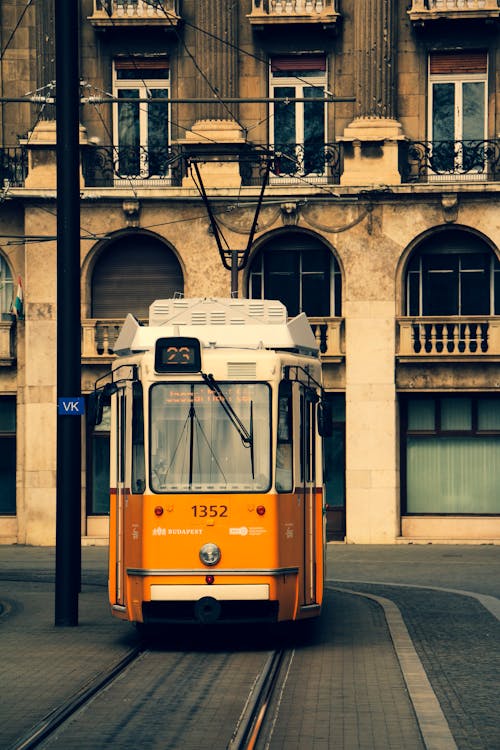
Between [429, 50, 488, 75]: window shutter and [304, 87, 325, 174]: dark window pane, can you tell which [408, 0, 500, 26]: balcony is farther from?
[304, 87, 325, 174]: dark window pane

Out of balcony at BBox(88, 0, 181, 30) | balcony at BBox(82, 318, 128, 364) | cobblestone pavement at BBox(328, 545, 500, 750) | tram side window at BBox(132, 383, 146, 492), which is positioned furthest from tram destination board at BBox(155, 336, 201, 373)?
balcony at BBox(88, 0, 181, 30)

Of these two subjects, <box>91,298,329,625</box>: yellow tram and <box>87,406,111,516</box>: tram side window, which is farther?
<box>87,406,111,516</box>: tram side window

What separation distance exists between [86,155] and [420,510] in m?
10.3

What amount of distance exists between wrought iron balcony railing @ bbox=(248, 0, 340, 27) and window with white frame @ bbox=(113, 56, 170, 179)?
7.43 feet

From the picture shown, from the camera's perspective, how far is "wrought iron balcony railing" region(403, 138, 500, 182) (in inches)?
1219

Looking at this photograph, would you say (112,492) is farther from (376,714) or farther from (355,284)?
(355,284)

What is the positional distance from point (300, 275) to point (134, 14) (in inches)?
255

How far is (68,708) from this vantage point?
1072 cm

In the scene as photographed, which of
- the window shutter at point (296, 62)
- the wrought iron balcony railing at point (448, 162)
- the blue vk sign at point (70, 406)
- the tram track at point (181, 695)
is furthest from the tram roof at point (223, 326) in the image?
the window shutter at point (296, 62)

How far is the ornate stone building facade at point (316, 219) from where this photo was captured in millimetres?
30500

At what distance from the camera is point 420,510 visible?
3083cm

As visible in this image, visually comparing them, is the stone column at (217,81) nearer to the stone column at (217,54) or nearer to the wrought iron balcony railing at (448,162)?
the stone column at (217,54)

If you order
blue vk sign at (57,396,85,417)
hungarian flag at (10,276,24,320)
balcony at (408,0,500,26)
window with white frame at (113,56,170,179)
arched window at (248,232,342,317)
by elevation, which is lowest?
blue vk sign at (57,396,85,417)

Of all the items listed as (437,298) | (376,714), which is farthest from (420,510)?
(376,714)
